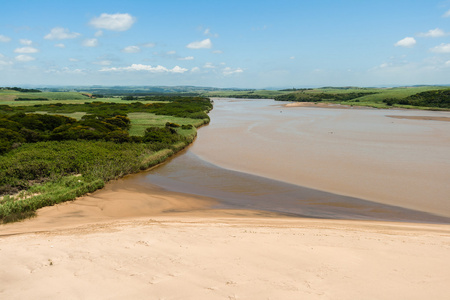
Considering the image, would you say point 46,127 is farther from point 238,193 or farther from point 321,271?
point 321,271

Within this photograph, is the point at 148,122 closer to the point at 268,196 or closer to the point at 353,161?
the point at 353,161

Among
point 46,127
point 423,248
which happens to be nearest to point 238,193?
point 423,248

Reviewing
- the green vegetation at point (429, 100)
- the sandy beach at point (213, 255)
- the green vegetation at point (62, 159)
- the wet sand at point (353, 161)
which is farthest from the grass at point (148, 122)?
the green vegetation at point (429, 100)

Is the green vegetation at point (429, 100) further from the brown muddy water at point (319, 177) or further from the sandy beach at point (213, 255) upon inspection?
the sandy beach at point (213, 255)

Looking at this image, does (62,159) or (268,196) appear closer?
(268,196)

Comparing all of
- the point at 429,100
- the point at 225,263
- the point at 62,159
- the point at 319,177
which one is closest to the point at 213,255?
the point at 225,263

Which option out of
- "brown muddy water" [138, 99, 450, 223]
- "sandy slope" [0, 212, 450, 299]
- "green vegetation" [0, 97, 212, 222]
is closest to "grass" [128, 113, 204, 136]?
"green vegetation" [0, 97, 212, 222]
